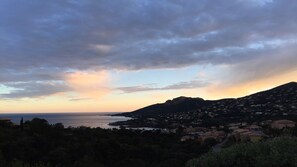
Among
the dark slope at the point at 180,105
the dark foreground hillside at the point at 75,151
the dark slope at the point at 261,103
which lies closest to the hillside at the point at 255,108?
the dark slope at the point at 261,103

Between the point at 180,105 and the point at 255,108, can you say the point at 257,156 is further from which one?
the point at 180,105

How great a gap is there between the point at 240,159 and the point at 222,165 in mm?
396

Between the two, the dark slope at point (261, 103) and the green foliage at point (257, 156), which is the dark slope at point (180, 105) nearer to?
the dark slope at point (261, 103)

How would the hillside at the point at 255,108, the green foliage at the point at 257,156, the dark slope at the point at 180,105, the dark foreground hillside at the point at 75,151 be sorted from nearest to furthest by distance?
the green foliage at the point at 257,156 → the dark foreground hillside at the point at 75,151 → the hillside at the point at 255,108 → the dark slope at the point at 180,105

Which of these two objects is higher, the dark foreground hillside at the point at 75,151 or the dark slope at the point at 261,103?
the dark slope at the point at 261,103

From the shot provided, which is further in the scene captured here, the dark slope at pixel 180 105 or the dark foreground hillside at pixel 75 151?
the dark slope at pixel 180 105

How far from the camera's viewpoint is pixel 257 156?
749 cm

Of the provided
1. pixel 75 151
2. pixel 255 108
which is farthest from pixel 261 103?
pixel 75 151

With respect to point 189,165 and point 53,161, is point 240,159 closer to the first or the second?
point 189,165

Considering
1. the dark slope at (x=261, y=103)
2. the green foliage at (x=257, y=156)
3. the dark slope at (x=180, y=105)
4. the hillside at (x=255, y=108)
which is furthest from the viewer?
the dark slope at (x=180, y=105)

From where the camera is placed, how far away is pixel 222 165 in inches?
301

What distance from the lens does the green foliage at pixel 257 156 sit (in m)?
7.12

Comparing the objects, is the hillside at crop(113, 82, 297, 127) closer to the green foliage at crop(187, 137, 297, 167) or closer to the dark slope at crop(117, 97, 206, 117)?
the dark slope at crop(117, 97, 206, 117)

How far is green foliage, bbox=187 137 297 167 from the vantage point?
712 centimetres
